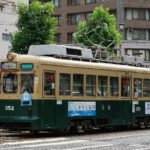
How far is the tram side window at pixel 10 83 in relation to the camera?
22.4 m

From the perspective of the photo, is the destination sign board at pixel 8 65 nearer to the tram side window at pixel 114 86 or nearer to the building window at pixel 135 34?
the tram side window at pixel 114 86

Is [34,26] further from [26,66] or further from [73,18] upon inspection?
[73,18]

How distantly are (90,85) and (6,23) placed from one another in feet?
125

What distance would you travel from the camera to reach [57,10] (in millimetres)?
79250

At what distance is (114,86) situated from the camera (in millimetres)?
26016

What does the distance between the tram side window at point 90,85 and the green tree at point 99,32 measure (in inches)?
838

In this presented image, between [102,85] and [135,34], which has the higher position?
[135,34]

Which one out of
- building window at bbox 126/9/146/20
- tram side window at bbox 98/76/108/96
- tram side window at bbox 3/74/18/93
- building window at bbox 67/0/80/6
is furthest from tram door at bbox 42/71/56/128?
building window at bbox 67/0/80/6

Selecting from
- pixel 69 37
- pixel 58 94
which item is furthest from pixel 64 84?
pixel 69 37

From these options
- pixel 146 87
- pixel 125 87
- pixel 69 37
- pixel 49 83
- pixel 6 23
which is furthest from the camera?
pixel 69 37

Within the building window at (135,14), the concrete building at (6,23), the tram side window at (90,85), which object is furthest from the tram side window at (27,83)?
the building window at (135,14)

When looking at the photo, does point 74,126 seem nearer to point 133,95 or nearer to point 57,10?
point 133,95

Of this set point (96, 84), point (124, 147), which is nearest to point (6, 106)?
point (96, 84)

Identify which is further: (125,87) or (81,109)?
(125,87)
